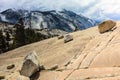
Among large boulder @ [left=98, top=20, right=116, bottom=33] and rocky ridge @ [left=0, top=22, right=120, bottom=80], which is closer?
rocky ridge @ [left=0, top=22, right=120, bottom=80]

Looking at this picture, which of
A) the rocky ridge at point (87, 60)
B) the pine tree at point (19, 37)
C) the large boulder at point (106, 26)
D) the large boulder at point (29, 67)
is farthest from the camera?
the pine tree at point (19, 37)

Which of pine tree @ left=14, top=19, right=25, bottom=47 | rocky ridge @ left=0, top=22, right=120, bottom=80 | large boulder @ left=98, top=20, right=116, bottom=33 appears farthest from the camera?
pine tree @ left=14, top=19, right=25, bottom=47

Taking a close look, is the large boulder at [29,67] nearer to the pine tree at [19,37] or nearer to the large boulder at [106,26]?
the large boulder at [106,26]

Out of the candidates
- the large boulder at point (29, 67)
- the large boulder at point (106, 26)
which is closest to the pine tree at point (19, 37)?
→ the large boulder at point (106, 26)

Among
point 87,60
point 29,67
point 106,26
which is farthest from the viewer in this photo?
point 106,26

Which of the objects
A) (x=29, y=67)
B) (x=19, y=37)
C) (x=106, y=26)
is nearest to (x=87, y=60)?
(x=29, y=67)

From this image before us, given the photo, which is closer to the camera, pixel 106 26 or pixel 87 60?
pixel 87 60

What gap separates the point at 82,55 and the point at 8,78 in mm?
5206

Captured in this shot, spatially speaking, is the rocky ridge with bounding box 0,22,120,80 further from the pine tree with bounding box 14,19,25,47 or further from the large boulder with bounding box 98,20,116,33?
the pine tree with bounding box 14,19,25,47

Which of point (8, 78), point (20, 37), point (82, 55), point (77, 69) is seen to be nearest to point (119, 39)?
point (82, 55)

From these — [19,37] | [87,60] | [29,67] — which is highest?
[87,60]

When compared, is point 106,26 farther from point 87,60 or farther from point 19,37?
point 19,37

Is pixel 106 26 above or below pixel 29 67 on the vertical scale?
above

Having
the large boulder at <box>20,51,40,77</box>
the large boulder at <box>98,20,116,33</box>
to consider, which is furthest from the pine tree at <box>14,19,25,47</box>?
the large boulder at <box>20,51,40,77</box>
